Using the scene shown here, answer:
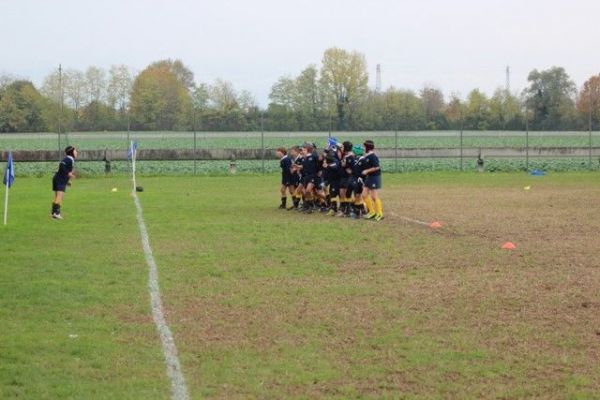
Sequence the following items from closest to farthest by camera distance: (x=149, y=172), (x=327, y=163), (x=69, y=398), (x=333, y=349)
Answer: (x=69, y=398), (x=333, y=349), (x=327, y=163), (x=149, y=172)

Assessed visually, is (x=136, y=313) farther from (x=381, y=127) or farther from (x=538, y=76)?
(x=538, y=76)

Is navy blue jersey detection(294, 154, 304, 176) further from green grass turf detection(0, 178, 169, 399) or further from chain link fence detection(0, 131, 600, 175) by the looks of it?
chain link fence detection(0, 131, 600, 175)

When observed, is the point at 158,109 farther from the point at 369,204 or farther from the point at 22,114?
the point at 369,204

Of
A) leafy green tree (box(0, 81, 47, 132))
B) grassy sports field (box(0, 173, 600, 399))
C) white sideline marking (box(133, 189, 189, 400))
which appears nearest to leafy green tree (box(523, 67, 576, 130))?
leafy green tree (box(0, 81, 47, 132))

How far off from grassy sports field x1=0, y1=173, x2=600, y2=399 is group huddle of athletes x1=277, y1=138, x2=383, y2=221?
110cm

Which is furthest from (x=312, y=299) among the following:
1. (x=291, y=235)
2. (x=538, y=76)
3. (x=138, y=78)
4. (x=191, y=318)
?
(x=538, y=76)

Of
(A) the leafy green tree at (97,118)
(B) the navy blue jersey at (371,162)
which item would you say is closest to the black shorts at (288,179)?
(B) the navy blue jersey at (371,162)

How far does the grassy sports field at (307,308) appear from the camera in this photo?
699 centimetres

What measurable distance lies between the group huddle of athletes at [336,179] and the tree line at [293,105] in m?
23.2

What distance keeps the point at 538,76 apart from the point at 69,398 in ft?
305

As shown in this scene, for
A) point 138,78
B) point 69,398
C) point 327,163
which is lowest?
point 69,398

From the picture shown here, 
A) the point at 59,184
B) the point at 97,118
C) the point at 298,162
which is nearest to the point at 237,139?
the point at 97,118

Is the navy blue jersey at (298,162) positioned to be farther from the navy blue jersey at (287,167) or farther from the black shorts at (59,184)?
the black shorts at (59,184)

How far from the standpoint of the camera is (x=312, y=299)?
10500 mm
